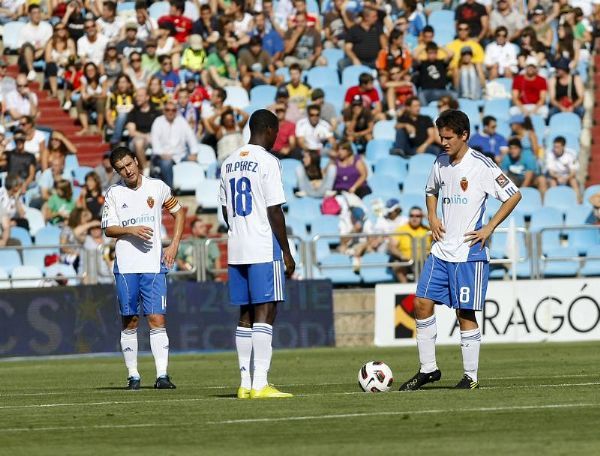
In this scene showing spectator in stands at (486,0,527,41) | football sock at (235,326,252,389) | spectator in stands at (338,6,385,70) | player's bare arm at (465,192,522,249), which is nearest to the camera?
football sock at (235,326,252,389)

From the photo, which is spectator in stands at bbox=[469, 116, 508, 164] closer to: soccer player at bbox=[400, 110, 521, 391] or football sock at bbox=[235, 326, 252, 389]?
soccer player at bbox=[400, 110, 521, 391]

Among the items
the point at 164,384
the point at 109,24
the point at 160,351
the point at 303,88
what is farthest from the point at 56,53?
the point at 164,384

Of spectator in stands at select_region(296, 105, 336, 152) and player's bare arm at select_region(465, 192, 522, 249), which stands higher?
spectator in stands at select_region(296, 105, 336, 152)

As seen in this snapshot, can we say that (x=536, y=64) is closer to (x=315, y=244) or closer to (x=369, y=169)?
(x=369, y=169)

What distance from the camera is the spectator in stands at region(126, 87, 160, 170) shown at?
2992cm

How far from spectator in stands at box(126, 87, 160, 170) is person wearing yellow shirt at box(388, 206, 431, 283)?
19.7 feet

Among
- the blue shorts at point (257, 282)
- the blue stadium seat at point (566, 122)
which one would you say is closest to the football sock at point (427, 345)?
the blue shorts at point (257, 282)

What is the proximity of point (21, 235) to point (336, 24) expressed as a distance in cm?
863

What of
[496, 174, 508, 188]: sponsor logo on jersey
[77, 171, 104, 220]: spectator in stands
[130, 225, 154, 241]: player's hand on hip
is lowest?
[130, 225, 154, 241]: player's hand on hip

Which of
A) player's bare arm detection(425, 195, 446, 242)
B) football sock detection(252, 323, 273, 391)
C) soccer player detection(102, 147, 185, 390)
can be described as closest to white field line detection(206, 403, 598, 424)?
football sock detection(252, 323, 273, 391)

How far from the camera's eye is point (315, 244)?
25.7m

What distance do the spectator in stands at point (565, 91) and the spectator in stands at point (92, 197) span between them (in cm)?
887

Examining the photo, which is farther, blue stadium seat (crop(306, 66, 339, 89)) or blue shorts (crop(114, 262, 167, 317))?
blue stadium seat (crop(306, 66, 339, 89))

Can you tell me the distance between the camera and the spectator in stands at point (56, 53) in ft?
106
